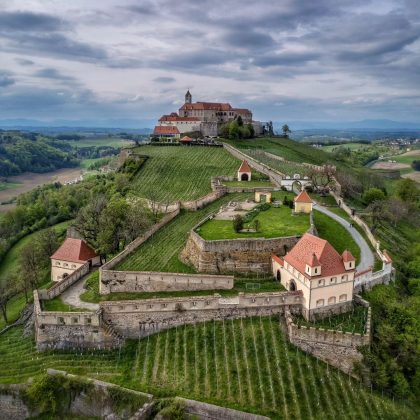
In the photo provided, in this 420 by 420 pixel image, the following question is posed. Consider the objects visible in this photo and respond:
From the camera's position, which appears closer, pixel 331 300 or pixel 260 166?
pixel 331 300

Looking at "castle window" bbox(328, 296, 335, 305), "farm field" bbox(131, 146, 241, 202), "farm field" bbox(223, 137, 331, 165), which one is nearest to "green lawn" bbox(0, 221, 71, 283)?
"farm field" bbox(131, 146, 241, 202)

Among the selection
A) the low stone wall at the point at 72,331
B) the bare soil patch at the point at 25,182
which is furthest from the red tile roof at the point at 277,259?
the bare soil patch at the point at 25,182

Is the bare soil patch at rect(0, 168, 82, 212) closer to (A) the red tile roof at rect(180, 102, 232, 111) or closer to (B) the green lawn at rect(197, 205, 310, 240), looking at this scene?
(A) the red tile roof at rect(180, 102, 232, 111)

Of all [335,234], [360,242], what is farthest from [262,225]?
[360,242]

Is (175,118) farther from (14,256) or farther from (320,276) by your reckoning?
(320,276)

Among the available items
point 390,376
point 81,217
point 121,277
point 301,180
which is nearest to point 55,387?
point 121,277

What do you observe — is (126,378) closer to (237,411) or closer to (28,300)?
(237,411)

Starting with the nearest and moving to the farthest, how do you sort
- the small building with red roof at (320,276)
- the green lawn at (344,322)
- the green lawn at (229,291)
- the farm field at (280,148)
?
the green lawn at (344,322), the small building with red roof at (320,276), the green lawn at (229,291), the farm field at (280,148)

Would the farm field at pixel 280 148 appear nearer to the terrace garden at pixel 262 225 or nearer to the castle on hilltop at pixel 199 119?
the castle on hilltop at pixel 199 119
